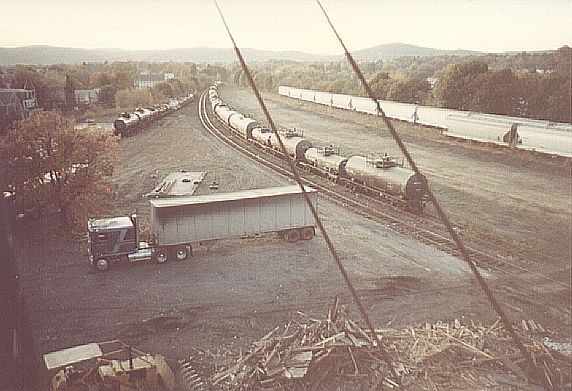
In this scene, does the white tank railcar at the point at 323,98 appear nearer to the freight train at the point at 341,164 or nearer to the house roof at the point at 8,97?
the freight train at the point at 341,164

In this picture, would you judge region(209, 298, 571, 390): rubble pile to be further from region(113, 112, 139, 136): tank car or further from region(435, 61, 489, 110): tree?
region(113, 112, 139, 136): tank car

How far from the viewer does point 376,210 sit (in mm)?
3852

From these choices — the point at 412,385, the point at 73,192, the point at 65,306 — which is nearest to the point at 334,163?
the point at 412,385

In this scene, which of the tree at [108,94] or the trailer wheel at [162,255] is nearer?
the tree at [108,94]

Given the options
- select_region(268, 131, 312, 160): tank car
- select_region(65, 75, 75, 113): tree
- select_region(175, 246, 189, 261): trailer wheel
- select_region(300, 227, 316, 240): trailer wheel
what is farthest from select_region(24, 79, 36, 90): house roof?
select_region(300, 227, 316, 240): trailer wheel

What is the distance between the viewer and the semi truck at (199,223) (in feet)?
11.5

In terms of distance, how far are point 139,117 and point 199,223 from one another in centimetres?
86

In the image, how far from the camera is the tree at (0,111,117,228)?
3.35m

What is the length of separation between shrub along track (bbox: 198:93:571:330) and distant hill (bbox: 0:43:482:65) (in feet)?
1.44

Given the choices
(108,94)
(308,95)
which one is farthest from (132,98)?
(308,95)

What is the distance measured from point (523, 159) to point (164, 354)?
2.79 m

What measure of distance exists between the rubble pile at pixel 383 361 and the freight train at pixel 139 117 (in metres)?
1.67

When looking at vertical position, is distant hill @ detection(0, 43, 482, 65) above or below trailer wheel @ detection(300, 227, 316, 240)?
above

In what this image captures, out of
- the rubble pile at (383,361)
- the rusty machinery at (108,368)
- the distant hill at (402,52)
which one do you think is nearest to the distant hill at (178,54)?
the distant hill at (402,52)
